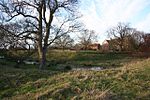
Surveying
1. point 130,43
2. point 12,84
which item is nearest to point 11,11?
point 12,84

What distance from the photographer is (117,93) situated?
1189cm

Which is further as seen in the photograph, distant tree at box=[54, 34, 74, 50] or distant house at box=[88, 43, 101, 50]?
distant house at box=[88, 43, 101, 50]

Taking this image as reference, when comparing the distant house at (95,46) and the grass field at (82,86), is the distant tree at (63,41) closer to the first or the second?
the grass field at (82,86)

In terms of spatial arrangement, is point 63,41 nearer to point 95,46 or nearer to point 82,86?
point 82,86

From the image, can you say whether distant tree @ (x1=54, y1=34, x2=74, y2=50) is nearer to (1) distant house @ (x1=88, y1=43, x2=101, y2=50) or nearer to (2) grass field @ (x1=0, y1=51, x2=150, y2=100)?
(2) grass field @ (x1=0, y1=51, x2=150, y2=100)

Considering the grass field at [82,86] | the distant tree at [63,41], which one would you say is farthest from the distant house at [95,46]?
the grass field at [82,86]

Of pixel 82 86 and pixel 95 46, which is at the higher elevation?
pixel 95 46

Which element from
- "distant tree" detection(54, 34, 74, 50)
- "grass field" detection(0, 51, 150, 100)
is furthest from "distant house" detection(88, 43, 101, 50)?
"grass field" detection(0, 51, 150, 100)

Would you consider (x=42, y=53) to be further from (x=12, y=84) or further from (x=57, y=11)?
(x=12, y=84)

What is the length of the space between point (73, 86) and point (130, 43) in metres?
78.2

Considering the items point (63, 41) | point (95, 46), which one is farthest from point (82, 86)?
point (95, 46)

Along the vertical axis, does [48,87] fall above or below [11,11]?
below

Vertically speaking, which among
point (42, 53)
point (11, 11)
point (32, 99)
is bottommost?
point (32, 99)

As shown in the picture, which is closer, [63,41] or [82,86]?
[82,86]
